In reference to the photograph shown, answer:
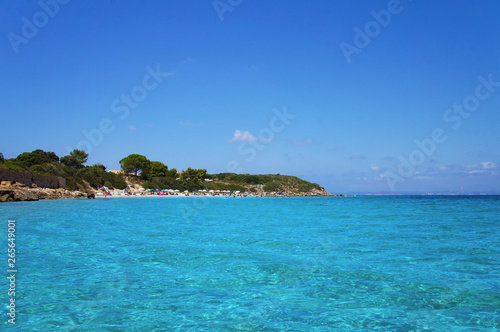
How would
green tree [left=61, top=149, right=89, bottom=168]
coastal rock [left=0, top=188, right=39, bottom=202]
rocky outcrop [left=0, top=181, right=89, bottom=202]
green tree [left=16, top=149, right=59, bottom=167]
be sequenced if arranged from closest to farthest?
coastal rock [left=0, top=188, right=39, bottom=202], rocky outcrop [left=0, top=181, right=89, bottom=202], green tree [left=16, top=149, right=59, bottom=167], green tree [left=61, top=149, right=89, bottom=168]

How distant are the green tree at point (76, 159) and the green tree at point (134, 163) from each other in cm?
2243

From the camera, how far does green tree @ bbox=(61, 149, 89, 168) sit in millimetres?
91150

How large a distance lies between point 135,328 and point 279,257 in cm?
658

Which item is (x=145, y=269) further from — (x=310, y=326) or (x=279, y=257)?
(x=310, y=326)

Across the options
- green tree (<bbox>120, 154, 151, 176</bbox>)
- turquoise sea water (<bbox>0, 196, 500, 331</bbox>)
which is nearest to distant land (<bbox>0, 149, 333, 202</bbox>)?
green tree (<bbox>120, 154, 151, 176</bbox>)

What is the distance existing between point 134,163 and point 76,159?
28.3 m

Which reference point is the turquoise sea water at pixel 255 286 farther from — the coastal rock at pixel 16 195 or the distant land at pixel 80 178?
the distant land at pixel 80 178

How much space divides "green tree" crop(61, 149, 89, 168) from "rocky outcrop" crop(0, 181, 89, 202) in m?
26.2

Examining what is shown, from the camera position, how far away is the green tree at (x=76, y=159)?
9115cm

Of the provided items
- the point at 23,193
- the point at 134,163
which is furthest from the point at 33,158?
the point at 134,163

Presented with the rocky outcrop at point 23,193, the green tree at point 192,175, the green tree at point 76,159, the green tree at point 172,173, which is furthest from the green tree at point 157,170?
the rocky outcrop at point 23,193

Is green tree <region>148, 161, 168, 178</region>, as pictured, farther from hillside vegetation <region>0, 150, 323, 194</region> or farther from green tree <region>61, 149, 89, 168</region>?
green tree <region>61, 149, 89, 168</region>

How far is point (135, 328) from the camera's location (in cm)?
574

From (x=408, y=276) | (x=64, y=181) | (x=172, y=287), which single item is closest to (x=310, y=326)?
(x=172, y=287)
